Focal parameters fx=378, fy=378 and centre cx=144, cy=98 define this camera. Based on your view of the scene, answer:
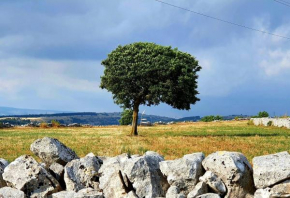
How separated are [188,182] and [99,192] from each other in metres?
2.55

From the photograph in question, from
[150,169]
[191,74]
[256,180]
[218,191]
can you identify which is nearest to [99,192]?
[150,169]

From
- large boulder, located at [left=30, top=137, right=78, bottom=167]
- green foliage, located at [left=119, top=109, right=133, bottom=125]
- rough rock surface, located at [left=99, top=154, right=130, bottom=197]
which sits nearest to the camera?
rough rock surface, located at [left=99, top=154, right=130, bottom=197]

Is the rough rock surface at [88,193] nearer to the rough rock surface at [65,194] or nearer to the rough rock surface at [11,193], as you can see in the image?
the rough rock surface at [65,194]

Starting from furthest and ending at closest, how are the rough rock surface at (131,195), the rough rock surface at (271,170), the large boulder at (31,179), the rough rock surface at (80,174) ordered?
the rough rock surface at (80,174) → the large boulder at (31,179) → the rough rock surface at (131,195) → the rough rock surface at (271,170)

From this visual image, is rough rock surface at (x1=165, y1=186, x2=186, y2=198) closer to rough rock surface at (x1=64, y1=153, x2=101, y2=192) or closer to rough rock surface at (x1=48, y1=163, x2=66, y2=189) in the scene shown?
rough rock surface at (x1=64, y1=153, x2=101, y2=192)

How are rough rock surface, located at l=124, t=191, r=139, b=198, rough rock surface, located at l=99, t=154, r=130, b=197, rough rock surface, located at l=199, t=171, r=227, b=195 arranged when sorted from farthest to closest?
rough rock surface, located at l=99, t=154, r=130, b=197 < rough rock surface, located at l=199, t=171, r=227, b=195 < rough rock surface, located at l=124, t=191, r=139, b=198

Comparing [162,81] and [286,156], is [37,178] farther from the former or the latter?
[162,81]

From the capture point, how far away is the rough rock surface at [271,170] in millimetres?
10039

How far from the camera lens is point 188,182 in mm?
10656

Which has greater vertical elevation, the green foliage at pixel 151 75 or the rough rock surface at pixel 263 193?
the green foliage at pixel 151 75

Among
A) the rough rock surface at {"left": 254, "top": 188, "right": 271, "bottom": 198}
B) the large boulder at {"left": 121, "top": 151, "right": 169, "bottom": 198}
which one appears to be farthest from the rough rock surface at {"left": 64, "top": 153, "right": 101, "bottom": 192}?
the rough rock surface at {"left": 254, "top": 188, "right": 271, "bottom": 198}

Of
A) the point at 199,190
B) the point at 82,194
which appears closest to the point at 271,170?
the point at 199,190

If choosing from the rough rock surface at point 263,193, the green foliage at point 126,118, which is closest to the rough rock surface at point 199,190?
the rough rock surface at point 263,193

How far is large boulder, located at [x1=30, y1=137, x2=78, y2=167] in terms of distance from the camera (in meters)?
12.6
